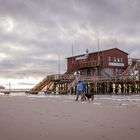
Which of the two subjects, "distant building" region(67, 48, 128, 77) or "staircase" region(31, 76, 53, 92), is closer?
"distant building" region(67, 48, 128, 77)

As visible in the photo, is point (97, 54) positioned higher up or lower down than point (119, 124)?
higher up

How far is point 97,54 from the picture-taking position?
56.6m

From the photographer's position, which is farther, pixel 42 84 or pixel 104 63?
pixel 42 84

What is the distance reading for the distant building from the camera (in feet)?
183

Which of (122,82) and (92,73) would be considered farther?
(92,73)

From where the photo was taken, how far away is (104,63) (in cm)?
5544

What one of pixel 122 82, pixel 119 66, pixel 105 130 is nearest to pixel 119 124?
pixel 105 130

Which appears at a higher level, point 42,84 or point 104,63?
point 104,63

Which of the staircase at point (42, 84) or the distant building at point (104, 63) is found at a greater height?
the distant building at point (104, 63)

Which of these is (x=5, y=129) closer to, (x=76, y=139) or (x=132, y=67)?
(x=76, y=139)

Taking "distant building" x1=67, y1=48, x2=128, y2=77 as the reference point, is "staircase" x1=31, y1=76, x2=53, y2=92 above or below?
below

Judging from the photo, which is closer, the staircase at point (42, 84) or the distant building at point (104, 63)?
the distant building at point (104, 63)

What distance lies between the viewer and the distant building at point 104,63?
55781 millimetres

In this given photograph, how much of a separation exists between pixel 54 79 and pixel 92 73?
7919 millimetres
